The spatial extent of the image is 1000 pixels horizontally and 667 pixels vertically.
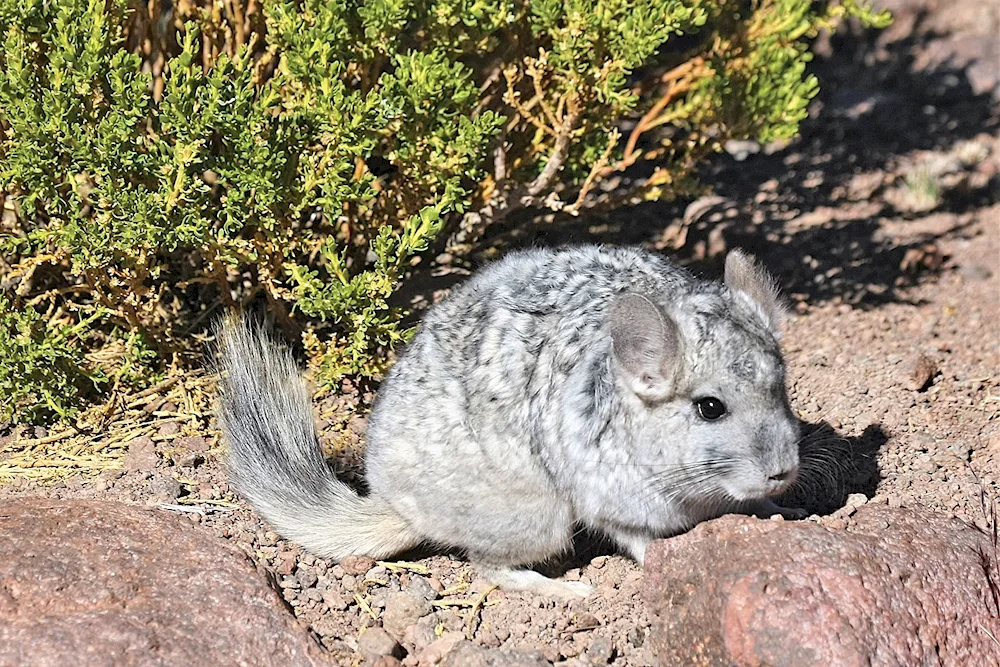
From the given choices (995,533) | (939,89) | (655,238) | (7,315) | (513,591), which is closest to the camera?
(995,533)

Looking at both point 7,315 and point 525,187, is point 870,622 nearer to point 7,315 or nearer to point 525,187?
point 525,187

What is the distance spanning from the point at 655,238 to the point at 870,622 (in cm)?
343

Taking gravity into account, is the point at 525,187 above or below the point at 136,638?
above

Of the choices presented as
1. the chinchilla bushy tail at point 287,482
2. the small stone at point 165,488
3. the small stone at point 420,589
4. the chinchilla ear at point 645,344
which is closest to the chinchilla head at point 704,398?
the chinchilla ear at point 645,344

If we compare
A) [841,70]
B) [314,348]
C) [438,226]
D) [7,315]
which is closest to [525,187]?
[438,226]

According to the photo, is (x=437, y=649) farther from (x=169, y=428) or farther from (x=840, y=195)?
(x=840, y=195)

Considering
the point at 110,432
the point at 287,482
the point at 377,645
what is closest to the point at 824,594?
the point at 377,645

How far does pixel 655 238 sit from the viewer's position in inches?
255

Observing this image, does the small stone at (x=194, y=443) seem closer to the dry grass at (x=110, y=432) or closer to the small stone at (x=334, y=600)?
the dry grass at (x=110, y=432)

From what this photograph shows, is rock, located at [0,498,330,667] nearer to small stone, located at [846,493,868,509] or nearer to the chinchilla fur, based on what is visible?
the chinchilla fur

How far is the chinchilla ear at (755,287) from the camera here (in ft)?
13.0

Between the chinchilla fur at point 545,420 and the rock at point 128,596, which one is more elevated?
the chinchilla fur at point 545,420

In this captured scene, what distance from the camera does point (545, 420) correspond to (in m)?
3.95

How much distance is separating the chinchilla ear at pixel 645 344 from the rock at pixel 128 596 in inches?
50.8
